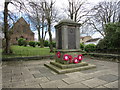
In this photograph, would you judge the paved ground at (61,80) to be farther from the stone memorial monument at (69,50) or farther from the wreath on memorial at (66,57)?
the wreath on memorial at (66,57)

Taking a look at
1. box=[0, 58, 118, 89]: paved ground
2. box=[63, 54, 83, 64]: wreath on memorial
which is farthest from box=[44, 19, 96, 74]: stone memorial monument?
box=[0, 58, 118, 89]: paved ground

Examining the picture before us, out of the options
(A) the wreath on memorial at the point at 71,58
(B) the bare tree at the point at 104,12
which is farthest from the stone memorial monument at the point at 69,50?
(B) the bare tree at the point at 104,12

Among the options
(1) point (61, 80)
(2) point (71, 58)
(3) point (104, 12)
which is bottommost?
(1) point (61, 80)

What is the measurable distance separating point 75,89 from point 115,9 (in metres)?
22.2

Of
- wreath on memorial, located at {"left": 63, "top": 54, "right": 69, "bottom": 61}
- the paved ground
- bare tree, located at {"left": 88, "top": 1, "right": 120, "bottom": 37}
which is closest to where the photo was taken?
the paved ground

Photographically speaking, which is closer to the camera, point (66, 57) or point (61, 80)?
point (61, 80)

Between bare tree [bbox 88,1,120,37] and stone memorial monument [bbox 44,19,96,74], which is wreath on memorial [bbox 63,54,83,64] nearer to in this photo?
stone memorial monument [bbox 44,19,96,74]

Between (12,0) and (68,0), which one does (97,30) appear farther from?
(12,0)

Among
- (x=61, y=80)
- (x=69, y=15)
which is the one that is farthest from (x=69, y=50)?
(x=69, y=15)

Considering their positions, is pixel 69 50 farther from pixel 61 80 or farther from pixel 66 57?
pixel 61 80

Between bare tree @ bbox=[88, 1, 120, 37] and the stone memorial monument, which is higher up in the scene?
bare tree @ bbox=[88, 1, 120, 37]

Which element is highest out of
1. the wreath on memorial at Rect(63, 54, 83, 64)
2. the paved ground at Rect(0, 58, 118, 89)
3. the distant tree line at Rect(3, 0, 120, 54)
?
the distant tree line at Rect(3, 0, 120, 54)

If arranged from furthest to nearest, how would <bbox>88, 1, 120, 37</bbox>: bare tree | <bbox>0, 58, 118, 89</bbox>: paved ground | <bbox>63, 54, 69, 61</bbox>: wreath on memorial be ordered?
<bbox>88, 1, 120, 37</bbox>: bare tree, <bbox>63, 54, 69, 61</bbox>: wreath on memorial, <bbox>0, 58, 118, 89</bbox>: paved ground

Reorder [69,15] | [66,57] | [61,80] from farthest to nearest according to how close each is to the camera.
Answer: [69,15]
[66,57]
[61,80]
